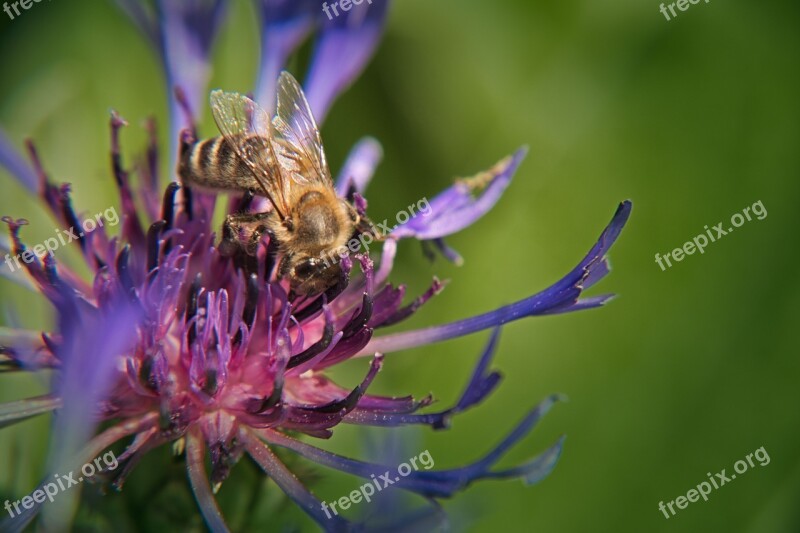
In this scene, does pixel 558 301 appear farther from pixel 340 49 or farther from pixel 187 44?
pixel 187 44

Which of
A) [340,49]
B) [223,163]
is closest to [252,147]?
[223,163]

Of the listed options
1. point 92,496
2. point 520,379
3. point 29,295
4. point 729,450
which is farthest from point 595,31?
point 92,496

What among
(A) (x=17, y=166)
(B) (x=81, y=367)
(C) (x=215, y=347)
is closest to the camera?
(B) (x=81, y=367)

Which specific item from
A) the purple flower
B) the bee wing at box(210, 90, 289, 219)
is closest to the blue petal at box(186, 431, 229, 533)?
the purple flower

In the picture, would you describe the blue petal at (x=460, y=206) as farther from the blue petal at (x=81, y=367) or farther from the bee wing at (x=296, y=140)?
the blue petal at (x=81, y=367)

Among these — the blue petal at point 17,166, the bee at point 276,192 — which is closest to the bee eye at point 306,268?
the bee at point 276,192

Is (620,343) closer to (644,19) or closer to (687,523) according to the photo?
(687,523)

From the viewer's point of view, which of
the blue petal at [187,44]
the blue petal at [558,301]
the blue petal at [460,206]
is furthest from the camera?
the blue petal at [187,44]
